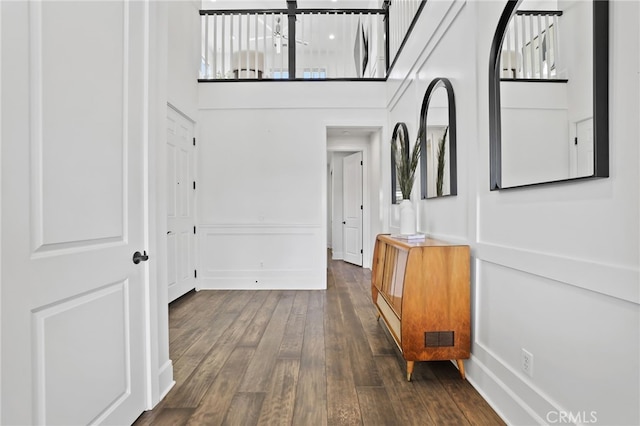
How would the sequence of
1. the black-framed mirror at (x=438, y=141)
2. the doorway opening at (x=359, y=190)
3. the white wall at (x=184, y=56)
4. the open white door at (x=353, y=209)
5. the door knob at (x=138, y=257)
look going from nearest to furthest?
the door knob at (x=138, y=257), the black-framed mirror at (x=438, y=141), the white wall at (x=184, y=56), the doorway opening at (x=359, y=190), the open white door at (x=353, y=209)

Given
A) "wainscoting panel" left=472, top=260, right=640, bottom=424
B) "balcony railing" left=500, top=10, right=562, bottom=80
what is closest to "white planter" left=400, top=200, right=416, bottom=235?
"wainscoting panel" left=472, top=260, right=640, bottom=424

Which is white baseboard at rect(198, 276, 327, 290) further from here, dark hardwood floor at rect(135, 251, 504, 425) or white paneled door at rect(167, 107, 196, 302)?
dark hardwood floor at rect(135, 251, 504, 425)

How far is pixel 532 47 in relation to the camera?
1.38 meters

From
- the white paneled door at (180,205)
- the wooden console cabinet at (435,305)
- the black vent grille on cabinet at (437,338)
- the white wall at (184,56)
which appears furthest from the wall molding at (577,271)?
the white wall at (184,56)

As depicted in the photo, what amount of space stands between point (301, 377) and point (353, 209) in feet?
14.2

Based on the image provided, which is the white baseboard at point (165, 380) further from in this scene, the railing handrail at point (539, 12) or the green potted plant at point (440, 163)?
Result: the railing handrail at point (539, 12)

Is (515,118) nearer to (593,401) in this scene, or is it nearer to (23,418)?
(593,401)

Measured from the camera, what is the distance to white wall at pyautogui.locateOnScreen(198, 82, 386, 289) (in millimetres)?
4305

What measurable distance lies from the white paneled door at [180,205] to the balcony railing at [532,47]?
3266 mm

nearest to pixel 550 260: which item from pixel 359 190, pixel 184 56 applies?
pixel 184 56

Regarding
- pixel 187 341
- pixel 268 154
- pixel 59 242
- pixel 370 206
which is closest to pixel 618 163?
pixel 59 242

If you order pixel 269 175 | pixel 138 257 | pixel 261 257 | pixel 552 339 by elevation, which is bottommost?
pixel 261 257

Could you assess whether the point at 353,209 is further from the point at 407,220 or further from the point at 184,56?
the point at 184,56

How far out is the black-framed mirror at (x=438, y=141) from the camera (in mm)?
2225
